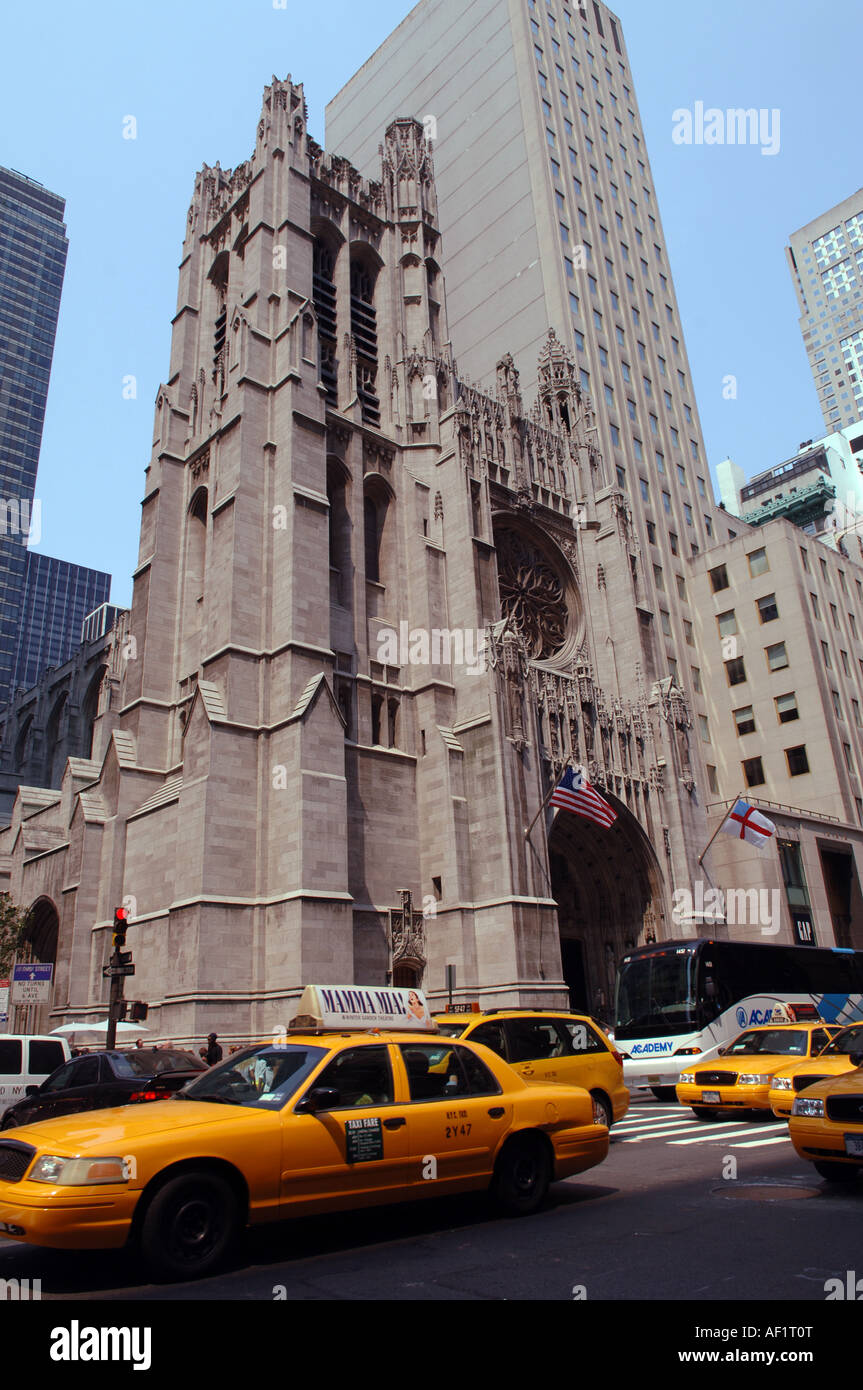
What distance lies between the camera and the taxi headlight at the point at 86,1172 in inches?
233

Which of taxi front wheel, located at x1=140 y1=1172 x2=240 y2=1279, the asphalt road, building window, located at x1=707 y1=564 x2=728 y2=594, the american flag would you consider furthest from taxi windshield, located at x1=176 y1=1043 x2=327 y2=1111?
building window, located at x1=707 y1=564 x2=728 y2=594

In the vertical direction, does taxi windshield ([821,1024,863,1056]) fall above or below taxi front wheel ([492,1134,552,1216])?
above

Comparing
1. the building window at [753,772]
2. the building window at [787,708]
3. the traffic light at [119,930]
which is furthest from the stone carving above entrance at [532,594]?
the traffic light at [119,930]

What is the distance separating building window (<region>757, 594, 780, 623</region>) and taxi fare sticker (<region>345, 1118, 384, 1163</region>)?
45498 mm

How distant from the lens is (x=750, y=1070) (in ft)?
48.9

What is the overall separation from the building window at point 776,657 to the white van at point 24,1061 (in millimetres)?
39908

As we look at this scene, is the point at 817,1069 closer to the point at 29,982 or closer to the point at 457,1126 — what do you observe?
the point at 457,1126

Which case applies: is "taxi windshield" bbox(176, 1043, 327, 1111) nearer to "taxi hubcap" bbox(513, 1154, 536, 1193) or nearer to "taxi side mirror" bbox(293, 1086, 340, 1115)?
"taxi side mirror" bbox(293, 1086, 340, 1115)

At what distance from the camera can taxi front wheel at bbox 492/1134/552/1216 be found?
790 centimetres

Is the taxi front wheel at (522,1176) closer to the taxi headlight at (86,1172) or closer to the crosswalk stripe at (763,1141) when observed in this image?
the taxi headlight at (86,1172)

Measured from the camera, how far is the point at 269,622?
29391mm

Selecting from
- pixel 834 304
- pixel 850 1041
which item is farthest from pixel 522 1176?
pixel 834 304
